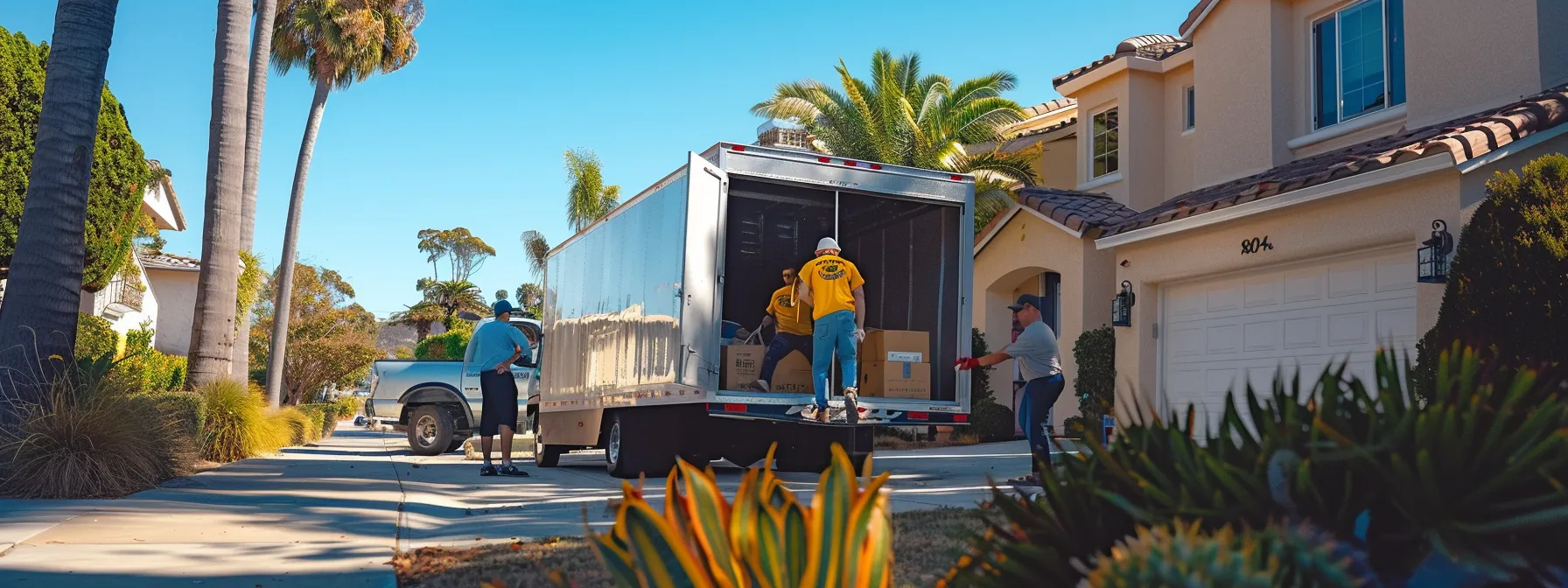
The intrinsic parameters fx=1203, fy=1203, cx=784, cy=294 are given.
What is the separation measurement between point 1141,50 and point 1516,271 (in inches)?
486

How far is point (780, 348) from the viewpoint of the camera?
11.5 meters

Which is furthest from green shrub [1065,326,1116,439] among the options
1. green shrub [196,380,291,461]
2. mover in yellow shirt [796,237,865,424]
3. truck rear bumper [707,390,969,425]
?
green shrub [196,380,291,461]

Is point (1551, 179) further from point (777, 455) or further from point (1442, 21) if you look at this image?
point (777, 455)

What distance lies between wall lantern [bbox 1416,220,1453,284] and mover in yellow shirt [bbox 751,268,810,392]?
537 cm

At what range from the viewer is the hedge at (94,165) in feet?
54.2

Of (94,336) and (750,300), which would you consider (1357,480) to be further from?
(94,336)

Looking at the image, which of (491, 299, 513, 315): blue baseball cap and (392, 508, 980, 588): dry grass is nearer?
(392, 508, 980, 588): dry grass

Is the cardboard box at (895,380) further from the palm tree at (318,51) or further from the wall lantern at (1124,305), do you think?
the palm tree at (318,51)

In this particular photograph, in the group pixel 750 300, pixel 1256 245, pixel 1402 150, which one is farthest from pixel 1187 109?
pixel 750 300

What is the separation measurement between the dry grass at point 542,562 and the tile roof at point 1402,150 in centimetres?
582

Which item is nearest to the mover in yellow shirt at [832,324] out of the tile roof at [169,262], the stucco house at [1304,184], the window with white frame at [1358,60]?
the stucco house at [1304,184]

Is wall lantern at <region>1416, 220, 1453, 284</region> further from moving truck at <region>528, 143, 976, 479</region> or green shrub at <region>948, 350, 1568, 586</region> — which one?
green shrub at <region>948, 350, 1568, 586</region>

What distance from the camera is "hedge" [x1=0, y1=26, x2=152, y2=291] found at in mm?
16516

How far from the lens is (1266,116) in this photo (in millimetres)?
14461
